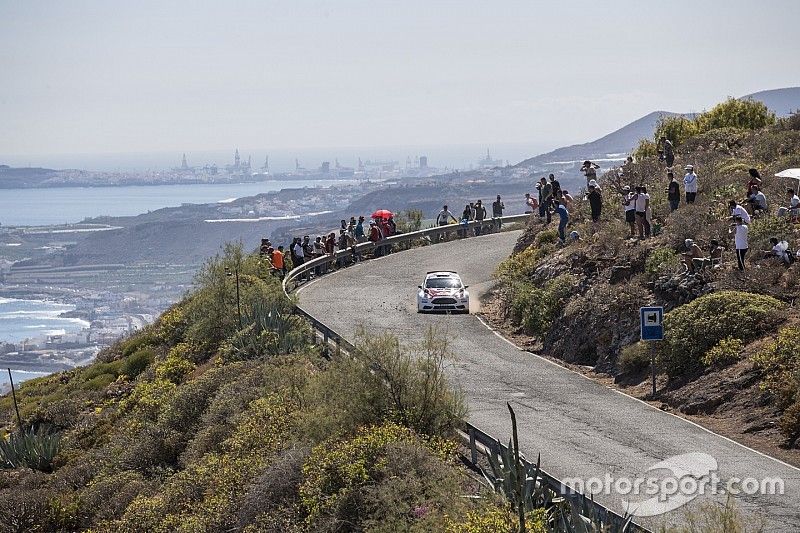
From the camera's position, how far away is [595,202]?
3266cm

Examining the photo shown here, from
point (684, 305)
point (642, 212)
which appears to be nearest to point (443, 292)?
point (642, 212)

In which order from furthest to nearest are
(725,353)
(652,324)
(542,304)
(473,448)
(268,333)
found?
1. (542,304)
2. (268,333)
3. (652,324)
4. (725,353)
5. (473,448)

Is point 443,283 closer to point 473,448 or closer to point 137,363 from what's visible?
point 137,363

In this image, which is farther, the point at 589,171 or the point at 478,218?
the point at 478,218

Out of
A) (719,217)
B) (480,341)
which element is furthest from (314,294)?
(719,217)

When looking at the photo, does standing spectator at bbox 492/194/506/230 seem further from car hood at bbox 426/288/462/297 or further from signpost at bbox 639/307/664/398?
signpost at bbox 639/307/664/398

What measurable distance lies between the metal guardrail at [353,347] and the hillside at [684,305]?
14.6 ft

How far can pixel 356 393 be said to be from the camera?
55.0ft

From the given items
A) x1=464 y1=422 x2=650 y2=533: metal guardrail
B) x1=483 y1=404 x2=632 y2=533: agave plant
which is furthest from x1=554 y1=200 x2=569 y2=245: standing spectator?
x1=483 y1=404 x2=632 y2=533: agave plant

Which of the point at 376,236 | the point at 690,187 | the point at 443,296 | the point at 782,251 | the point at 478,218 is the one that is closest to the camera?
the point at 782,251

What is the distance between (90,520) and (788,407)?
1370 centimetres

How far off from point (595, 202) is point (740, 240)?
395 inches

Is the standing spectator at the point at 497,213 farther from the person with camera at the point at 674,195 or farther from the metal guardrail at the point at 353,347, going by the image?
the person with camera at the point at 674,195
